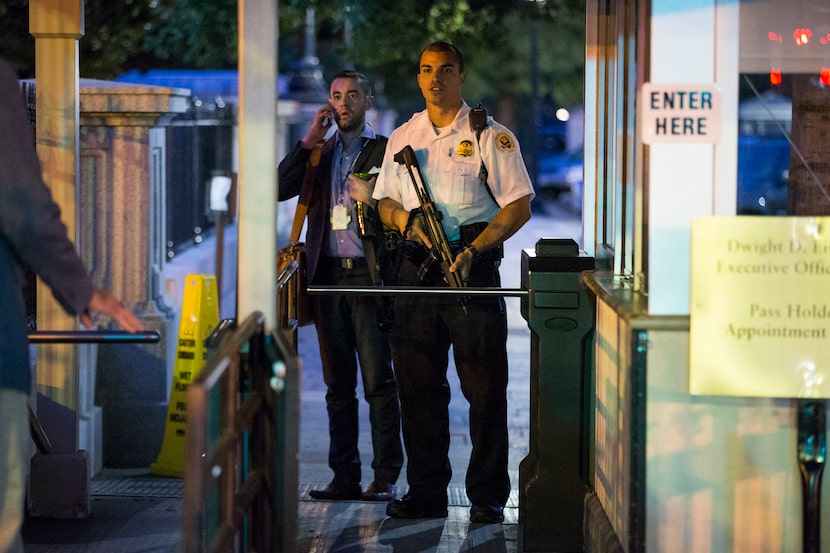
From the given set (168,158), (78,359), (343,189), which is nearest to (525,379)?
(168,158)

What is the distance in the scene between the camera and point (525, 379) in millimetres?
10930

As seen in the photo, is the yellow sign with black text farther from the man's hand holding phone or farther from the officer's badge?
the man's hand holding phone

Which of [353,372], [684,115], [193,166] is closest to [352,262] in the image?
[353,372]

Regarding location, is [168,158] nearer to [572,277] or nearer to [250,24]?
[572,277]

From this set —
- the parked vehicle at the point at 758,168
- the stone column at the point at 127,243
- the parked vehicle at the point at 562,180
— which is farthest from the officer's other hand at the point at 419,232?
the parked vehicle at the point at 562,180

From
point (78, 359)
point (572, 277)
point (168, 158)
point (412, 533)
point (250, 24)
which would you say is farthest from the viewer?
point (168, 158)

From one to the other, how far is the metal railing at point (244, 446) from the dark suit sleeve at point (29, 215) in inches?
18.4

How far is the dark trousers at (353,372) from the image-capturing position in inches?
258

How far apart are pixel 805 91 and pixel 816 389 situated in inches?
70.6

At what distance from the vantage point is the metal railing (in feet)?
10.5

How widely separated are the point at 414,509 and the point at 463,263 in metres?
1.18

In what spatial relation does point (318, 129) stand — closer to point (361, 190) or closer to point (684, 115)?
point (361, 190)

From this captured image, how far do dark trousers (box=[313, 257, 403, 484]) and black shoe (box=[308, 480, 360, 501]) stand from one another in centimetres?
4

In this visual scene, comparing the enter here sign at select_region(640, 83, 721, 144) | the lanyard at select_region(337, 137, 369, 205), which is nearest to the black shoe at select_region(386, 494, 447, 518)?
the lanyard at select_region(337, 137, 369, 205)
